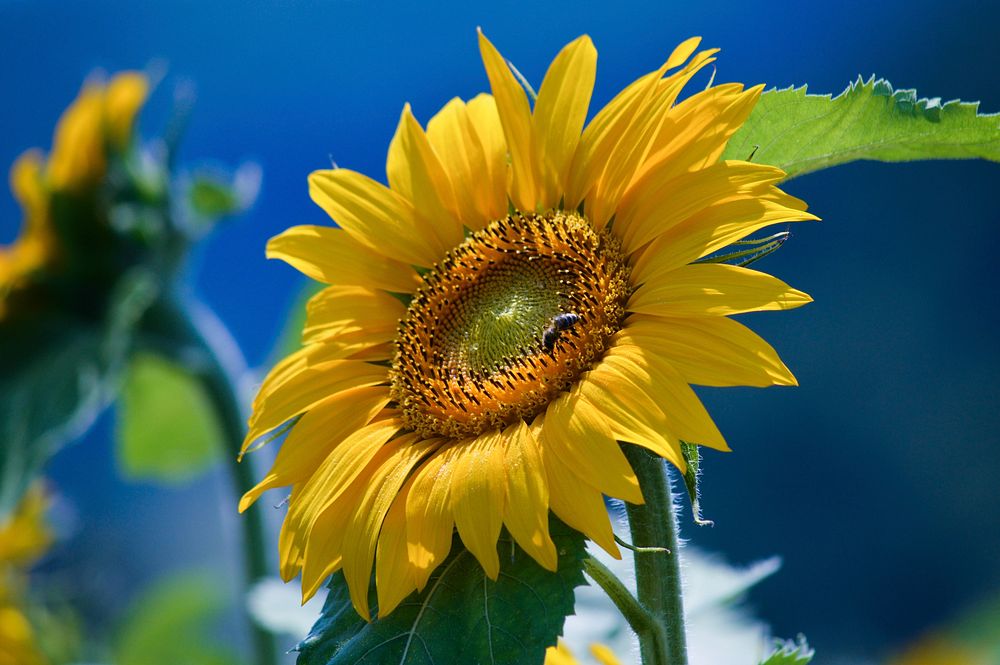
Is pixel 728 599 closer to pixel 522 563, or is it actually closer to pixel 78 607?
pixel 522 563

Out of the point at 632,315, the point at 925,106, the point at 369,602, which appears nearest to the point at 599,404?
the point at 632,315

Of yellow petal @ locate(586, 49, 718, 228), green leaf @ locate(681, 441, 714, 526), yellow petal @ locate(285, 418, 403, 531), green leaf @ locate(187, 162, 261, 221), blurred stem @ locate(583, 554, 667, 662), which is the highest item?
green leaf @ locate(187, 162, 261, 221)

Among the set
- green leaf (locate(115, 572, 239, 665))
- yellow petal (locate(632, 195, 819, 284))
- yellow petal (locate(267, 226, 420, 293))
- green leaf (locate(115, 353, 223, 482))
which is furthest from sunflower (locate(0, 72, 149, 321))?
yellow petal (locate(632, 195, 819, 284))

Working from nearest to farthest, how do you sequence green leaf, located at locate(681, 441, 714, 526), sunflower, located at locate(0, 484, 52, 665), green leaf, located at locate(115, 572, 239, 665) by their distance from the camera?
green leaf, located at locate(681, 441, 714, 526) < sunflower, located at locate(0, 484, 52, 665) < green leaf, located at locate(115, 572, 239, 665)

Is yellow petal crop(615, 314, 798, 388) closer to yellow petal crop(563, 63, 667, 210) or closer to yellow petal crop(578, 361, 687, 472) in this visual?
yellow petal crop(578, 361, 687, 472)

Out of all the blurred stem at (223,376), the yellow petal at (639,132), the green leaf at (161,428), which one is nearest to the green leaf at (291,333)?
the blurred stem at (223,376)

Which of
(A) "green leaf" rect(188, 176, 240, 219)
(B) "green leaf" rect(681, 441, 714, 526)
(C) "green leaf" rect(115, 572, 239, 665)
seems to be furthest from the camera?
(C) "green leaf" rect(115, 572, 239, 665)
